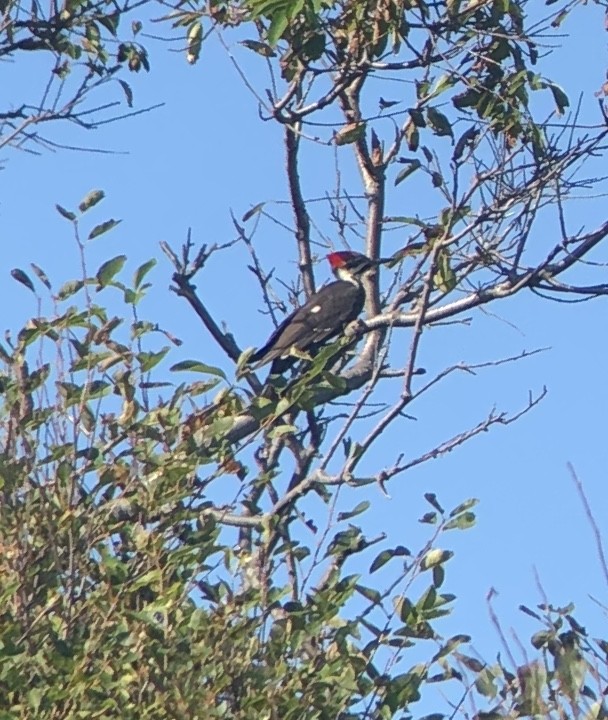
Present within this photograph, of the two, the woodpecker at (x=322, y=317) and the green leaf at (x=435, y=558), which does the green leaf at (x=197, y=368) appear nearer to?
the green leaf at (x=435, y=558)

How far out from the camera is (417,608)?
345 centimetres

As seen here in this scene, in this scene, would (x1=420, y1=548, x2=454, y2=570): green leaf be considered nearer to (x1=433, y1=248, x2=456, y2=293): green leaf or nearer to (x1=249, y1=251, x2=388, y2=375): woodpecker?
(x1=433, y1=248, x2=456, y2=293): green leaf

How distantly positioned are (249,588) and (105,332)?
66 cm

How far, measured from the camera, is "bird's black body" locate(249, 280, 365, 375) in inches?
257

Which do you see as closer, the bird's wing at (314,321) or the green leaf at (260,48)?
the green leaf at (260,48)

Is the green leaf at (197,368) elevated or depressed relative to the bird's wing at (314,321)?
depressed

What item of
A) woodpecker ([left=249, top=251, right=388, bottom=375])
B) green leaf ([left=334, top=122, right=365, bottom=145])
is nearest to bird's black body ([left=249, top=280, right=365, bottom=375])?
woodpecker ([left=249, top=251, right=388, bottom=375])

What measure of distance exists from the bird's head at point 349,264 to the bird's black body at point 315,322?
40 mm

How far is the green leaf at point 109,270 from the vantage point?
11.8ft

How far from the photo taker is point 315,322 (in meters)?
6.74

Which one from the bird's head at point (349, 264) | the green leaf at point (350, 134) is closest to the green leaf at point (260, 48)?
the green leaf at point (350, 134)

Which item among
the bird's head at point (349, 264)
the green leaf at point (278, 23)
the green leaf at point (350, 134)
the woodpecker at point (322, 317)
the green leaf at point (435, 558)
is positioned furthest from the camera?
the woodpecker at point (322, 317)

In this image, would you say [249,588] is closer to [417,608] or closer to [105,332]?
[417,608]

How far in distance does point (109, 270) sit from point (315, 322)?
10.4ft
